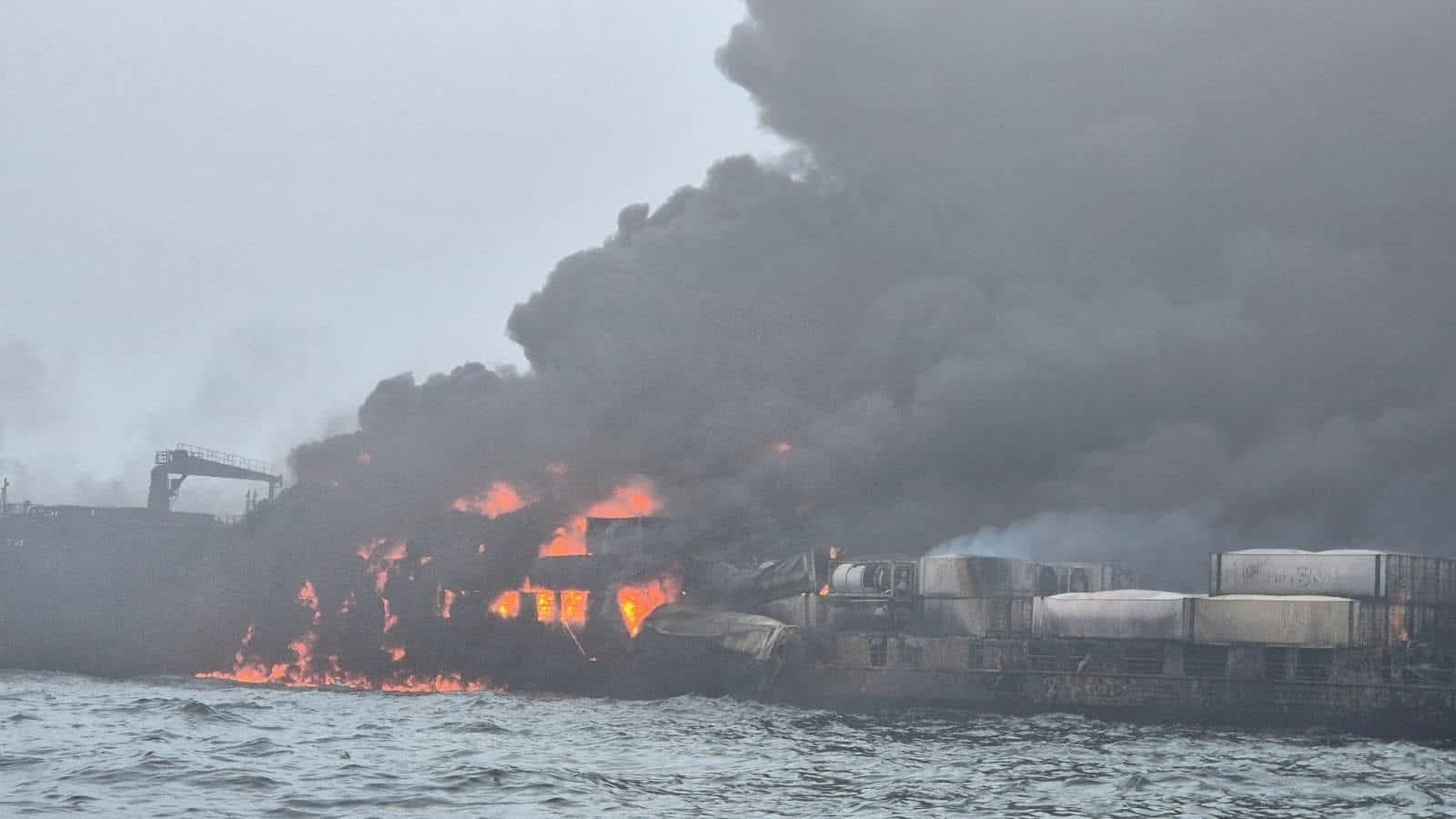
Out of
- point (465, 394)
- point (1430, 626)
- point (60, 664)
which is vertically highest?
point (465, 394)

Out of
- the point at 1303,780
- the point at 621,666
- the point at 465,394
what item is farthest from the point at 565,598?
the point at 1303,780

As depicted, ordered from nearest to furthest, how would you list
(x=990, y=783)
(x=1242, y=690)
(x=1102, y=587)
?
(x=990, y=783)
(x=1242, y=690)
(x=1102, y=587)

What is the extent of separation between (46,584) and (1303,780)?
441 feet

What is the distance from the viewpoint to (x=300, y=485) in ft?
536

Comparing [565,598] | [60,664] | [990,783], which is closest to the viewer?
[990,783]

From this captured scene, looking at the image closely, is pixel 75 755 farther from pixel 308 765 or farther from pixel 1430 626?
pixel 1430 626

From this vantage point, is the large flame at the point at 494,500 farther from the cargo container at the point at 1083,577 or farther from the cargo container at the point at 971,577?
the cargo container at the point at 1083,577

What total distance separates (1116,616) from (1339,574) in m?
14.0

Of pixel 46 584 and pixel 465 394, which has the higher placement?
pixel 465 394

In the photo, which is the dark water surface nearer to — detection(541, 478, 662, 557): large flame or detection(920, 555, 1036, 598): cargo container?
detection(920, 555, 1036, 598): cargo container

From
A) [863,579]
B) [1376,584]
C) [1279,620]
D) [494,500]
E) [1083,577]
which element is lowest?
[1279,620]

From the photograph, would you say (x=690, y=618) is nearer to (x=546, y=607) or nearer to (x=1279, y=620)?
(x=546, y=607)

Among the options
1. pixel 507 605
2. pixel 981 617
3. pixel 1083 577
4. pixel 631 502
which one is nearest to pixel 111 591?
pixel 507 605

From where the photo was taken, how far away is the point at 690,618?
123 m
